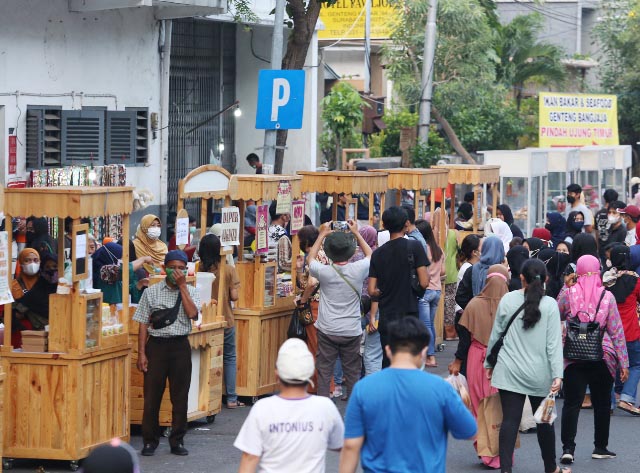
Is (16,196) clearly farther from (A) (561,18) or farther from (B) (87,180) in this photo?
(A) (561,18)

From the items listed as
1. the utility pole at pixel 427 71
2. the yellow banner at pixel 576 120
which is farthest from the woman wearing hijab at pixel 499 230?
the yellow banner at pixel 576 120

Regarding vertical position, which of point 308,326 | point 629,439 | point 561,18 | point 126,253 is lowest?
point 629,439

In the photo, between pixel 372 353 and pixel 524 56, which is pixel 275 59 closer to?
pixel 372 353

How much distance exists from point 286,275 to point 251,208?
131 inches

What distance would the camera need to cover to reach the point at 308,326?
12250mm

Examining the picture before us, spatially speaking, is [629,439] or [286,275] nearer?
[629,439]

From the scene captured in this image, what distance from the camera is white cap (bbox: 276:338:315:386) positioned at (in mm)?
5879

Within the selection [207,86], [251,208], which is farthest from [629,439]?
[207,86]

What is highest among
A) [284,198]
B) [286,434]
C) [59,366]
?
[284,198]

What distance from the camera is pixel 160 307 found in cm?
Answer: 982

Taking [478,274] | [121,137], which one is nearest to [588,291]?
[478,274]

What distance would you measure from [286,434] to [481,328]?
416 cm

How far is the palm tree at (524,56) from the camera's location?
36.0 m

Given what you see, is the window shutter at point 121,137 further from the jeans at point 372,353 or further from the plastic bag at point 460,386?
the plastic bag at point 460,386
